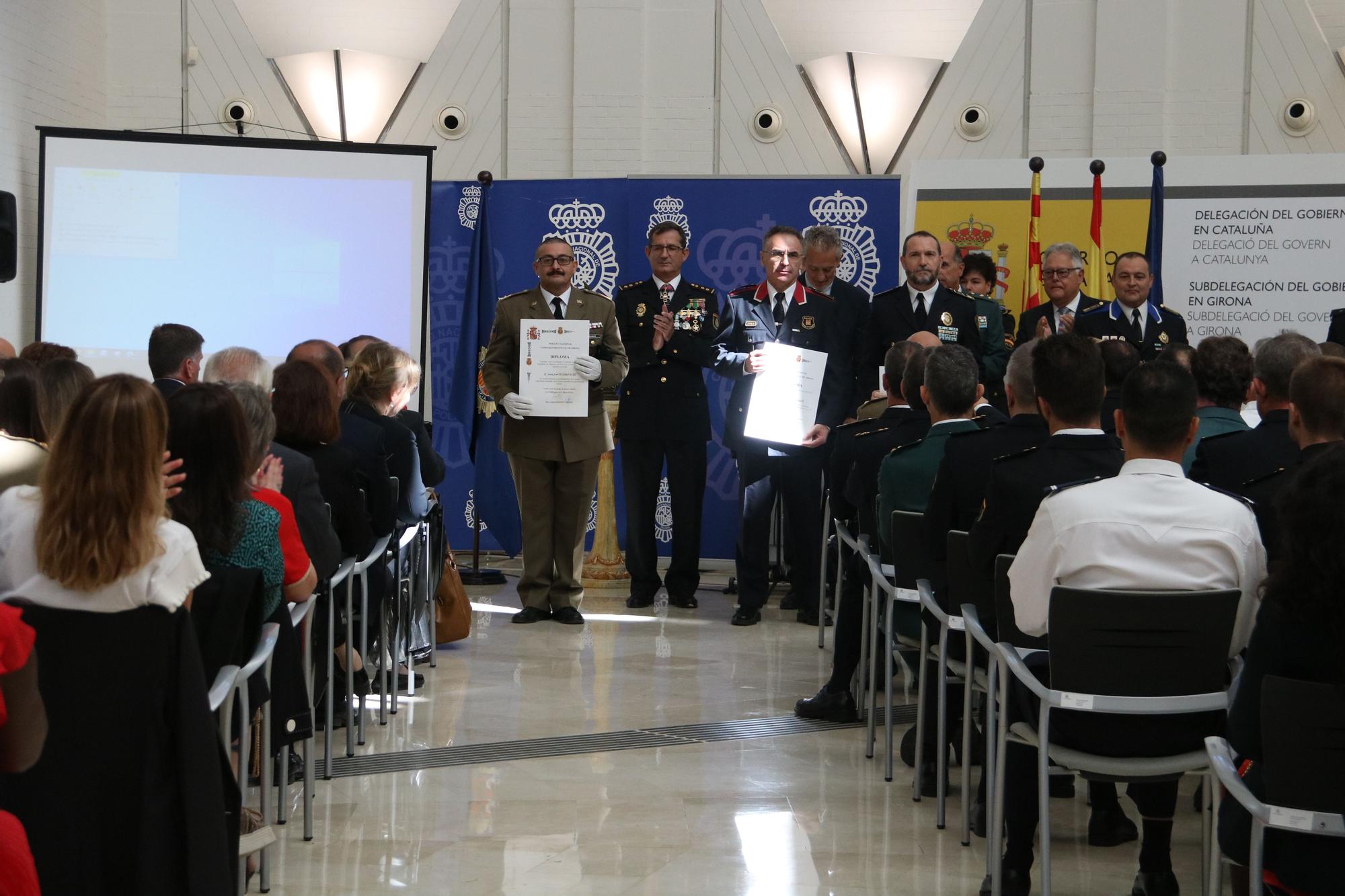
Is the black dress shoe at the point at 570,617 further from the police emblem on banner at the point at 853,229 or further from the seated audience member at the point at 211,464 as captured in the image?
the seated audience member at the point at 211,464

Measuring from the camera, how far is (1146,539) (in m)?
2.84

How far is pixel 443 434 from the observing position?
8.23 meters

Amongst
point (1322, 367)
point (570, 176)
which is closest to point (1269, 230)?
point (570, 176)

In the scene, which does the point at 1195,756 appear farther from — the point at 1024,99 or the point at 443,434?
the point at 1024,99

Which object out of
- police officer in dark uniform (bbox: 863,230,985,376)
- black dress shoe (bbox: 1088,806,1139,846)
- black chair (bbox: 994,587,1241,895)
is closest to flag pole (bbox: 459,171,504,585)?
police officer in dark uniform (bbox: 863,230,985,376)

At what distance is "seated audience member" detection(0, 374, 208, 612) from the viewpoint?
230 cm

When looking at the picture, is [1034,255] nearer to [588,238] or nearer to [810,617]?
[810,617]

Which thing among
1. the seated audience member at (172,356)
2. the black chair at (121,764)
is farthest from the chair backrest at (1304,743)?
the seated audience member at (172,356)

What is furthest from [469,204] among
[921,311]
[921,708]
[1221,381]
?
[921,708]

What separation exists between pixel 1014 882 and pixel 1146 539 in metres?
0.91

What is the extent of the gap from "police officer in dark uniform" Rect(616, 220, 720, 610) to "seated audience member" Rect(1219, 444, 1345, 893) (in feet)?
15.1

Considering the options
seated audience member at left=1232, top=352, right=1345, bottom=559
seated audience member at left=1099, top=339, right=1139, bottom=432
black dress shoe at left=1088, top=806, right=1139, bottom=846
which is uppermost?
seated audience member at left=1099, top=339, right=1139, bottom=432

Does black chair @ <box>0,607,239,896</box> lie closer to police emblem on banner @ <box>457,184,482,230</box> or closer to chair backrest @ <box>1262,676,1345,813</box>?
chair backrest @ <box>1262,676,1345,813</box>

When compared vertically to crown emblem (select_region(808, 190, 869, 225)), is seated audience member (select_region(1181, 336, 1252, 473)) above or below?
below
